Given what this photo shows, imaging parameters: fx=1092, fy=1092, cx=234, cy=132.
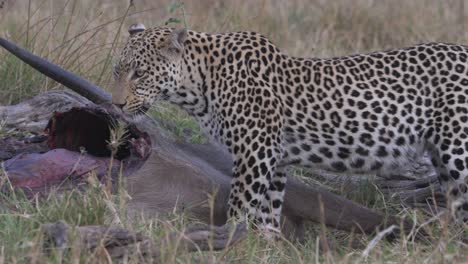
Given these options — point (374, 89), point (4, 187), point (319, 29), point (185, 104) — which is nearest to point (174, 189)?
point (185, 104)

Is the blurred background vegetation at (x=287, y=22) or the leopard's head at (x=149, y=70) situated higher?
the blurred background vegetation at (x=287, y=22)

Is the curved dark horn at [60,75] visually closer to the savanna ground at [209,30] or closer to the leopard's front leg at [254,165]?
the savanna ground at [209,30]

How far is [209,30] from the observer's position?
33.0 ft

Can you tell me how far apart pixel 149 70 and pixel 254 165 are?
0.87 metres

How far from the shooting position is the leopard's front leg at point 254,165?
6.71m

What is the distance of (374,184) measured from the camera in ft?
25.2

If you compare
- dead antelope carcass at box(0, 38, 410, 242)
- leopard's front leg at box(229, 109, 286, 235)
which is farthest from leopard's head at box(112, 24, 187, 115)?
leopard's front leg at box(229, 109, 286, 235)

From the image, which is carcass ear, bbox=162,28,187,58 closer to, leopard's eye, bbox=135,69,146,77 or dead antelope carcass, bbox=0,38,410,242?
leopard's eye, bbox=135,69,146,77

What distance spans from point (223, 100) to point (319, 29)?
497 cm

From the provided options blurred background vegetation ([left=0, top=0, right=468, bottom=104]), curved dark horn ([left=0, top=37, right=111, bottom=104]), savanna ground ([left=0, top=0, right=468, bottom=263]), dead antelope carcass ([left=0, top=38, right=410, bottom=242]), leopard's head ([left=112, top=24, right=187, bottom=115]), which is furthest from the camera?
blurred background vegetation ([left=0, top=0, right=468, bottom=104])

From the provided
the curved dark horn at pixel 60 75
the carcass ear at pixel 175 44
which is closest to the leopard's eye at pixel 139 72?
the carcass ear at pixel 175 44

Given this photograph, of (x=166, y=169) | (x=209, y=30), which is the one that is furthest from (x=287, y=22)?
(x=166, y=169)

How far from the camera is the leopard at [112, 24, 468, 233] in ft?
22.1

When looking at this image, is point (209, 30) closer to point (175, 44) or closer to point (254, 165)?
point (175, 44)
